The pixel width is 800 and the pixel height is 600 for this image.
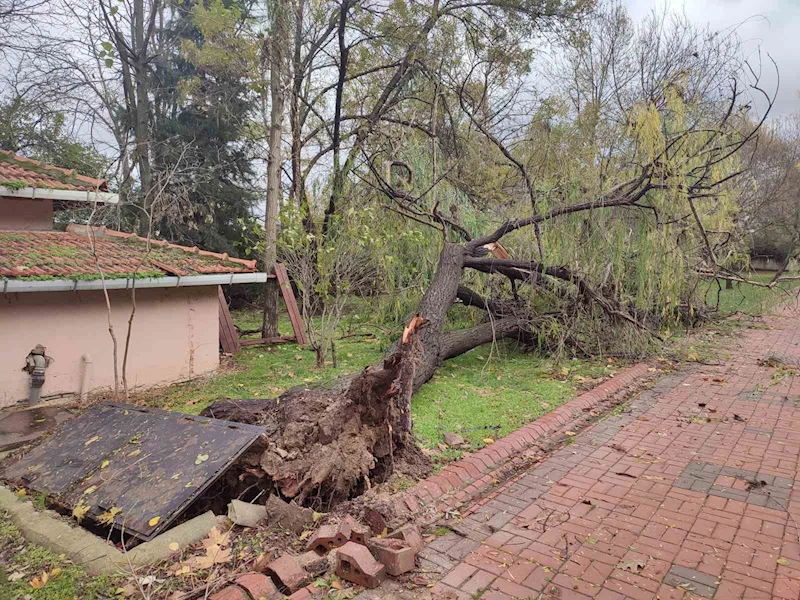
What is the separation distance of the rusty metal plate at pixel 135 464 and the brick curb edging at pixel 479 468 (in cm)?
130

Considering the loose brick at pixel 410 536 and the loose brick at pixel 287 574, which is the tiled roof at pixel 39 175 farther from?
the loose brick at pixel 410 536

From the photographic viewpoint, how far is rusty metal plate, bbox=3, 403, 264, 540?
10.9 feet

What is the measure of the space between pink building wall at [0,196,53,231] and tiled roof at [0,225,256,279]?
0.69 ft

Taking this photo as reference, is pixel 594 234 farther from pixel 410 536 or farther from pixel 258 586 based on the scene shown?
pixel 258 586

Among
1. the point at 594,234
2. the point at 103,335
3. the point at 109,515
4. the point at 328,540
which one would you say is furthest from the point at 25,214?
the point at 594,234

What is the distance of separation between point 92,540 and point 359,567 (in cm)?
176

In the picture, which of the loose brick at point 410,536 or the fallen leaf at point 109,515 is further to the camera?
the fallen leaf at point 109,515

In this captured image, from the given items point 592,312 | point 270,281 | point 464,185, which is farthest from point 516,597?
point 464,185

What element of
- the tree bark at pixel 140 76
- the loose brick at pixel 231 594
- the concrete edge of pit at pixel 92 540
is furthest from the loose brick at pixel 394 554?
A: the tree bark at pixel 140 76

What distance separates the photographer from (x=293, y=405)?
463 centimetres

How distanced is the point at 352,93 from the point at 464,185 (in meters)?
5.79

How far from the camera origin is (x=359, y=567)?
113 inches

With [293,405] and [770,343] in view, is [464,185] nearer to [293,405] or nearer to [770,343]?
[770,343]

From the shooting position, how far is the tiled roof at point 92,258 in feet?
21.5
